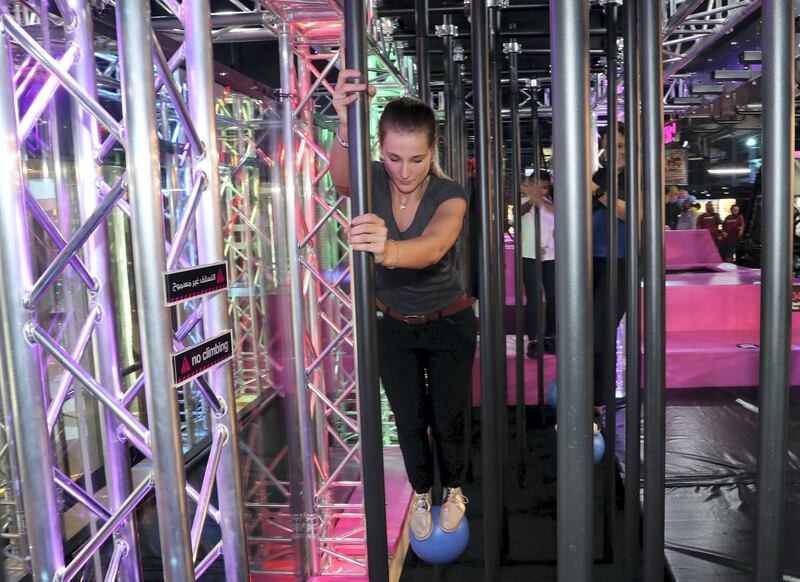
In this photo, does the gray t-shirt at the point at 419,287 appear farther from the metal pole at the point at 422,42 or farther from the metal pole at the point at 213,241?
the metal pole at the point at 422,42

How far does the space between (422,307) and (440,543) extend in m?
0.93

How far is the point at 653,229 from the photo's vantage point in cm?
143

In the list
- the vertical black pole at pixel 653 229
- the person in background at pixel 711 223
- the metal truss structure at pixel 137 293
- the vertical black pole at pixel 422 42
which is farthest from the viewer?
the person in background at pixel 711 223

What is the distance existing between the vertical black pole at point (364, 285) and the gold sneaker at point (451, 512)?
48.9 inches

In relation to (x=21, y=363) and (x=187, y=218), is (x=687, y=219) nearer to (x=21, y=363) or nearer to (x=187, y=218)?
(x=187, y=218)

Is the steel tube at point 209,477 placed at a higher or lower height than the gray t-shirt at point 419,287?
lower

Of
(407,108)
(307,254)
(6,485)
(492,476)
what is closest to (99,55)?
(307,254)

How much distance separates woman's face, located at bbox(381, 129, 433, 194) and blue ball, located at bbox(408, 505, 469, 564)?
4.28 ft

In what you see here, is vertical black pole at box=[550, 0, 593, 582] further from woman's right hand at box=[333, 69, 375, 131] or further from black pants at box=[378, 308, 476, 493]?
black pants at box=[378, 308, 476, 493]

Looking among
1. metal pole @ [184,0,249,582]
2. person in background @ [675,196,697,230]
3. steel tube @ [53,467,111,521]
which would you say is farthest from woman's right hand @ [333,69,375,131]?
person in background @ [675,196,697,230]

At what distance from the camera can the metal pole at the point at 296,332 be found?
323 cm

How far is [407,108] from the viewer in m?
1.70

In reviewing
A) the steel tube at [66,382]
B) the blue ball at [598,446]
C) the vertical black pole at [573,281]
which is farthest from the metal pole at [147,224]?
the blue ball at [598,446]

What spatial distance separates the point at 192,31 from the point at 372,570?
4.41 ft
